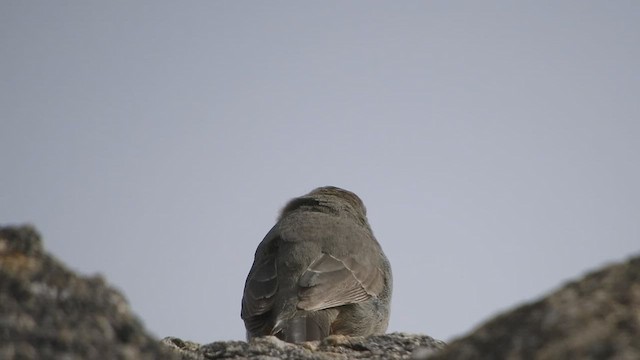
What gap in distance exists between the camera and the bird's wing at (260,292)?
10594mm

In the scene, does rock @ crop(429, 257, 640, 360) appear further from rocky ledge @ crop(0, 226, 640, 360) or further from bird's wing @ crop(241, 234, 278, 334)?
bird's wing @ crop(241, 234, 278, 334)

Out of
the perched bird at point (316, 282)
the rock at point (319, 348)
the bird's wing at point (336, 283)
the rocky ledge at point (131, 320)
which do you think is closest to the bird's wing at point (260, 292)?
the perched bird at point (316, 282)

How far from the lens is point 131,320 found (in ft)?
11.5

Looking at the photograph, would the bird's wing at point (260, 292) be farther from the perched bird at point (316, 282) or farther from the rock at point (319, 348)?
the rock at point (319, 348)

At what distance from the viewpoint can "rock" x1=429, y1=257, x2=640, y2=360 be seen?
3.06 metres

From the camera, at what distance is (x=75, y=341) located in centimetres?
320

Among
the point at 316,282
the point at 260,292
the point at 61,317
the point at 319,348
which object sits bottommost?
the point at 61,317

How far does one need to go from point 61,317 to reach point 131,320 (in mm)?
278

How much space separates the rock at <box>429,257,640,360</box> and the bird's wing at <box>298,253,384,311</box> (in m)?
6.89

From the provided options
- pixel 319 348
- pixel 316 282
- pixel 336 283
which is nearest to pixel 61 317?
pixel 319 348

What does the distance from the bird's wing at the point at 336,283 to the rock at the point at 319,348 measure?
→ 2.70m

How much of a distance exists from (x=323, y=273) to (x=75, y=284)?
7473 mm

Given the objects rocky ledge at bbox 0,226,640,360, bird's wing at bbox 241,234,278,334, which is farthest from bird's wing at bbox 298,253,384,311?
rocky ledge at bbox 0,226,640,360

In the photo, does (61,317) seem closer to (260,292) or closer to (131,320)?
(131,320)
